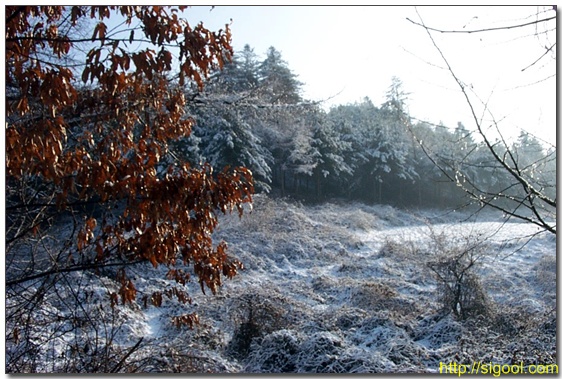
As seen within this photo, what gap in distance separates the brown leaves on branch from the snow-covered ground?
116cm

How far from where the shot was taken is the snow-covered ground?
409 cm

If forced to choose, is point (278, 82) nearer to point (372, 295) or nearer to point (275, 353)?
point (275, 353)

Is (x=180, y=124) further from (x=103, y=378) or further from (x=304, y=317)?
(x=304, y=317)

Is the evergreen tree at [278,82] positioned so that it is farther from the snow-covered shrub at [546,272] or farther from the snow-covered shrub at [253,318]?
the snow-covered shrub at [546,272]

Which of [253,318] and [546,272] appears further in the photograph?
[546,272]

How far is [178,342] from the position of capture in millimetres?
4574

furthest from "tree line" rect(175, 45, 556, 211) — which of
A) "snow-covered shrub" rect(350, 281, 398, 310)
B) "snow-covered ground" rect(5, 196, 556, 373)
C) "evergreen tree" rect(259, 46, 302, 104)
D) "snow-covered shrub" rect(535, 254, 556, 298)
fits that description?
"snow-covered shrub" rect(535, 254, 556, 298)

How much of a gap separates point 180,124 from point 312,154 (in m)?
4.12

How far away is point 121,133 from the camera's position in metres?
2.24

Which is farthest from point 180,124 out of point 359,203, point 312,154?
point 359,203

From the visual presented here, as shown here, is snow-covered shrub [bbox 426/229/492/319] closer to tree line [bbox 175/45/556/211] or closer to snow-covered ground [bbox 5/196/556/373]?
snow-covered ground [bbox 5/196/556/373]

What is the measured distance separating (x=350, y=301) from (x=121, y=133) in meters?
4.68

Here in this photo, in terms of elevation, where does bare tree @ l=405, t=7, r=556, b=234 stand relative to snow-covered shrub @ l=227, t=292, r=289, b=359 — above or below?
above

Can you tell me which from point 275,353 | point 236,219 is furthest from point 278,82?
point 236,219
